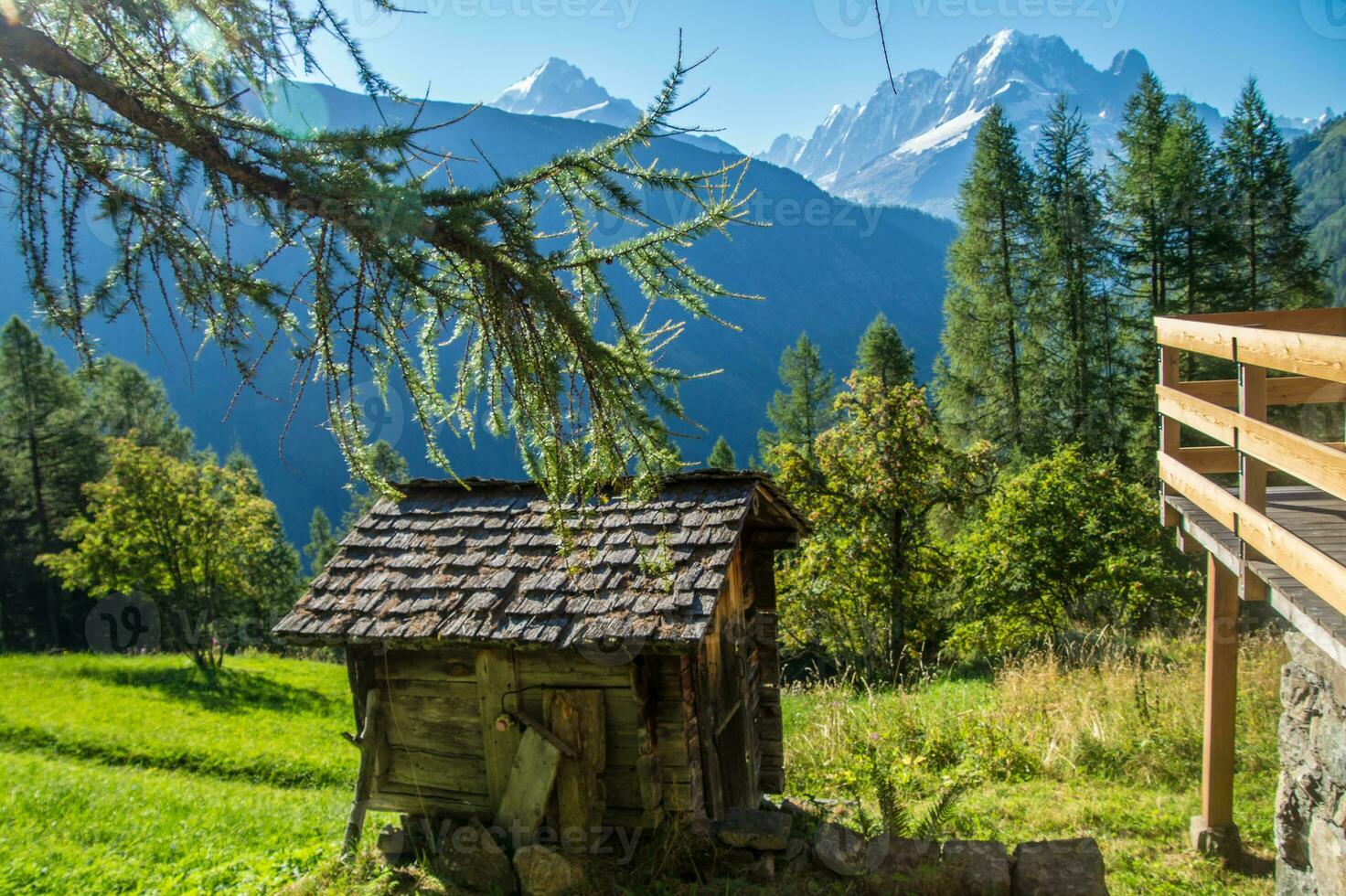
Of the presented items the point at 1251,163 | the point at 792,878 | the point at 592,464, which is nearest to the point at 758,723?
the point at 792,878

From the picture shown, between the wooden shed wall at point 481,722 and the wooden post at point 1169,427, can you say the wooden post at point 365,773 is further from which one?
the wooden post at point 1169,427

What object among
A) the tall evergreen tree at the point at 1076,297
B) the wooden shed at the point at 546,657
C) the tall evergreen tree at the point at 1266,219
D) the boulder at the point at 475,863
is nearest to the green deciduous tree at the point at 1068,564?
the wooden shed at the point at 546,657

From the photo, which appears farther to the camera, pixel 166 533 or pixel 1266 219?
pixel 1266 219

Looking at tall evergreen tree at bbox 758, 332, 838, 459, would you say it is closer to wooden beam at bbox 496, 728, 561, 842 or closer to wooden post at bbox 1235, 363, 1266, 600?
wooden beam at bbox 496, 728, 561, 842

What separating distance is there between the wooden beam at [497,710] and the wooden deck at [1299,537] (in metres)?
4.75

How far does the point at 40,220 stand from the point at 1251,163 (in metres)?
29.0

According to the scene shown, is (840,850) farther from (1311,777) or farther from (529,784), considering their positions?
(1311,777)

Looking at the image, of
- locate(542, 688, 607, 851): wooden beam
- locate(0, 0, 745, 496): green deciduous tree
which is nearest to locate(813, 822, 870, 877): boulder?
locate(542, 688, 607, 851): wooden beam

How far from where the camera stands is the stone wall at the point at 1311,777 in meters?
4.67

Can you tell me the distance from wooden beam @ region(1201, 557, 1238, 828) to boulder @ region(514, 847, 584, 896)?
4.93 metres

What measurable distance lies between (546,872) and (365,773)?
1839 mm

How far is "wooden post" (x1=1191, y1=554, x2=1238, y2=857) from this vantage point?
641 cm

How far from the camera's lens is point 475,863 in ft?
19.3

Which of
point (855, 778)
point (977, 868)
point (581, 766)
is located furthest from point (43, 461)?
point (977, 868)
